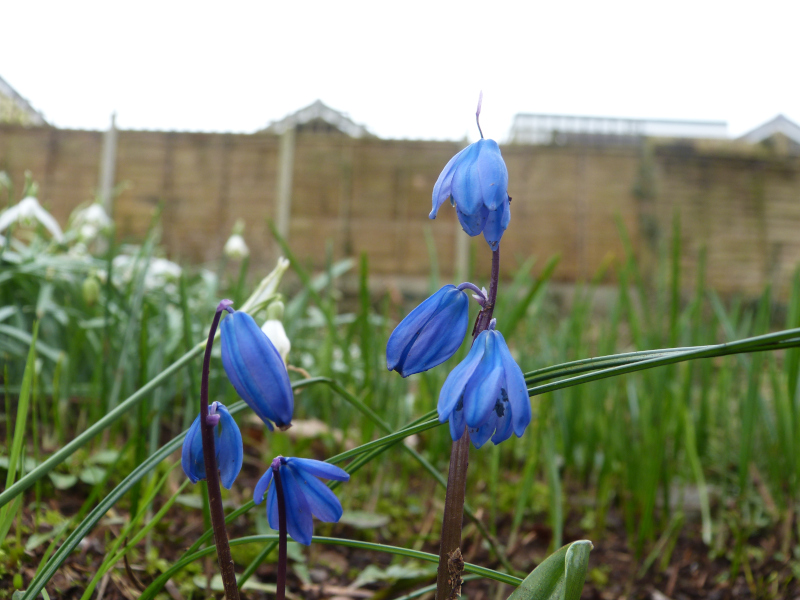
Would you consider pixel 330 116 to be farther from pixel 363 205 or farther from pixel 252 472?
pixel 252 472

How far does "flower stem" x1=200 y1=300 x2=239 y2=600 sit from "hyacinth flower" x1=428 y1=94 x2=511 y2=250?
215 mm

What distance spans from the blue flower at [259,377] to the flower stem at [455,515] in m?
0.16

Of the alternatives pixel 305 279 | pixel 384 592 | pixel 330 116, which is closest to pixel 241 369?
pixel 384 592

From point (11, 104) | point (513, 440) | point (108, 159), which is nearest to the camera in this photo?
point (513, 440)

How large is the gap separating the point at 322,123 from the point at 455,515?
10839 mm

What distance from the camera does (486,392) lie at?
1.51 ft

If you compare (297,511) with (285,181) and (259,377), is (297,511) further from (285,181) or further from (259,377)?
(285,181)

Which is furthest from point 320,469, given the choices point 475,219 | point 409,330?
point 475,219

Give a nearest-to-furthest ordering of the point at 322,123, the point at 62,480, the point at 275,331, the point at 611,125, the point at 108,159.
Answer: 1. the point at 275,331
2. the point at 62,480
3. the point at 108,159
4. the point at 322,123
5. the point at 611,125

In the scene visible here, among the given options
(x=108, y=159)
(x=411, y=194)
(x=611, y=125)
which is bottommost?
(x=411, y=194)

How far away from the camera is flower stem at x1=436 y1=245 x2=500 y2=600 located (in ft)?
1.74

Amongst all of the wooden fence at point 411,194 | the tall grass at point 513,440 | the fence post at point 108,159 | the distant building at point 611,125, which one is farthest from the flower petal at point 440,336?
the distant building at point 611,125

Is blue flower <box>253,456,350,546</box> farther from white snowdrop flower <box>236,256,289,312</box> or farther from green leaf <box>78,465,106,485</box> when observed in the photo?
green leaf <box>78,465,106,485</box>

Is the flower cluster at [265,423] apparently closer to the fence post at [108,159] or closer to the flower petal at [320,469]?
the flower petal at [320,469]
